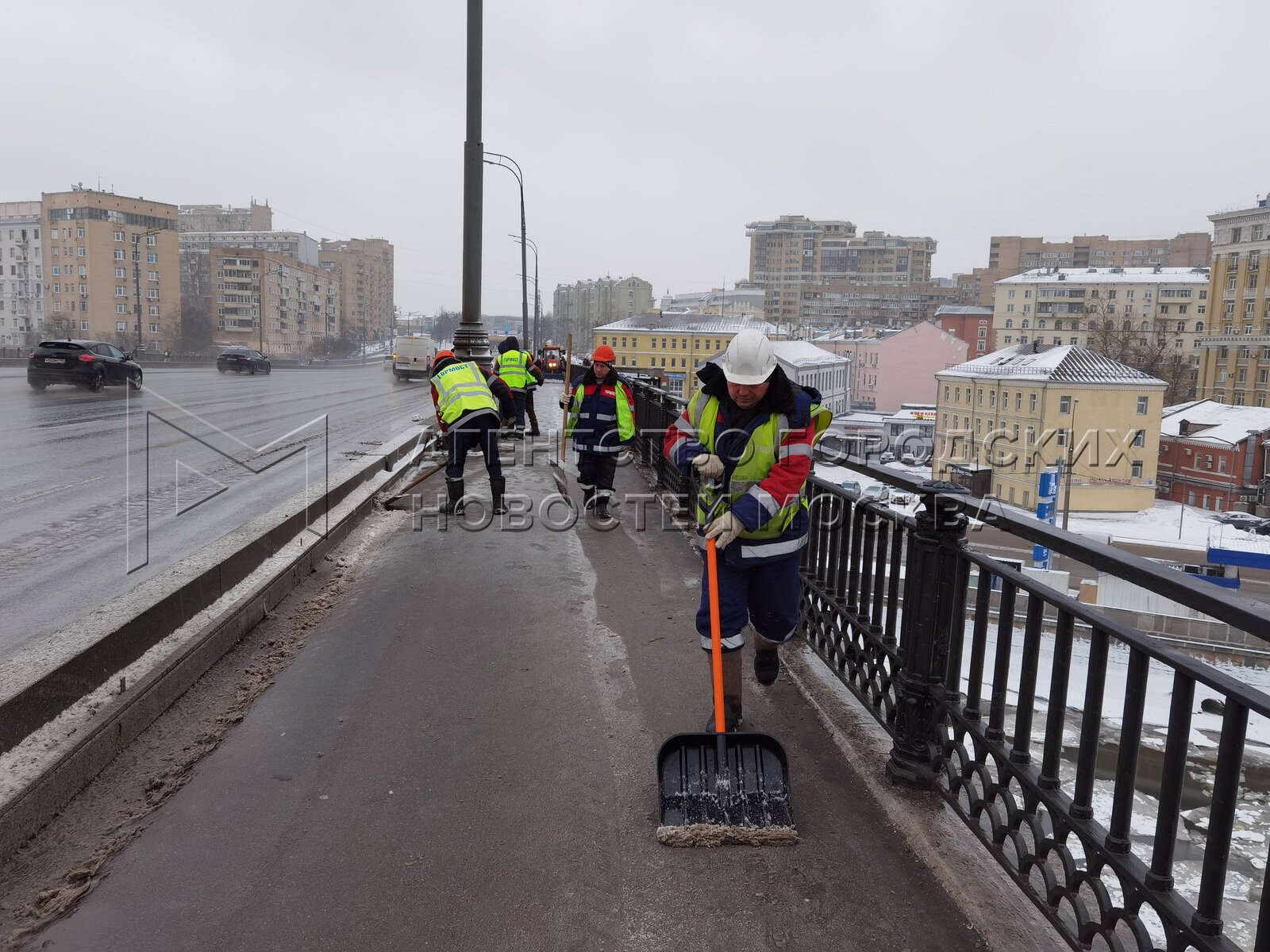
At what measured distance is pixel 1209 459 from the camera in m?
40.8

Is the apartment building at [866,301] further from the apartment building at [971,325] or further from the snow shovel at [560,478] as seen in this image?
the snow shovel at [560,478]

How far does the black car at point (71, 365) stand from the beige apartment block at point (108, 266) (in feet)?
219

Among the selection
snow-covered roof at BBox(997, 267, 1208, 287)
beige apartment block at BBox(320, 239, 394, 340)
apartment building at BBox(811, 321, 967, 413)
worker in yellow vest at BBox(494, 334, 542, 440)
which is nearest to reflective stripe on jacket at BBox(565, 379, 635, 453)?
worker in yellow vest at BBox(494, 334, 542, 440)

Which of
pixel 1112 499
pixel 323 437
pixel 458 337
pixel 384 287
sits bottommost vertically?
pixel 1112 499

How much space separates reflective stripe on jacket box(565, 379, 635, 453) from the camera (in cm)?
884

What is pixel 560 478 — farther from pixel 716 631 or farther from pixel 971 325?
pixel 971 325

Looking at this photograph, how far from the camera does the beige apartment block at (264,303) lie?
355ft

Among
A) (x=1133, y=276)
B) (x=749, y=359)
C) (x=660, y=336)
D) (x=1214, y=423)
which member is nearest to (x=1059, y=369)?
(x=1214, y=423)

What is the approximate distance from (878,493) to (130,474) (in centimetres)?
993

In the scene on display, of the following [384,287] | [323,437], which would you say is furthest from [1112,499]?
[384,287]

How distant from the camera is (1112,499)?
37812mm

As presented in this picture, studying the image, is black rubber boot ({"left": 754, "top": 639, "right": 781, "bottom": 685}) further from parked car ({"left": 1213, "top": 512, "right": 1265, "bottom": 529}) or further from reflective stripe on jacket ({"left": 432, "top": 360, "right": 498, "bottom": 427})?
parked car ({"left": 1213, "top": 512, "right": 1265, "bottom": 529})

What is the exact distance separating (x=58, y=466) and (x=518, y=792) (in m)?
10.3

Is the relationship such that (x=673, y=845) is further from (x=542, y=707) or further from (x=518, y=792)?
(x=542, y=707)
